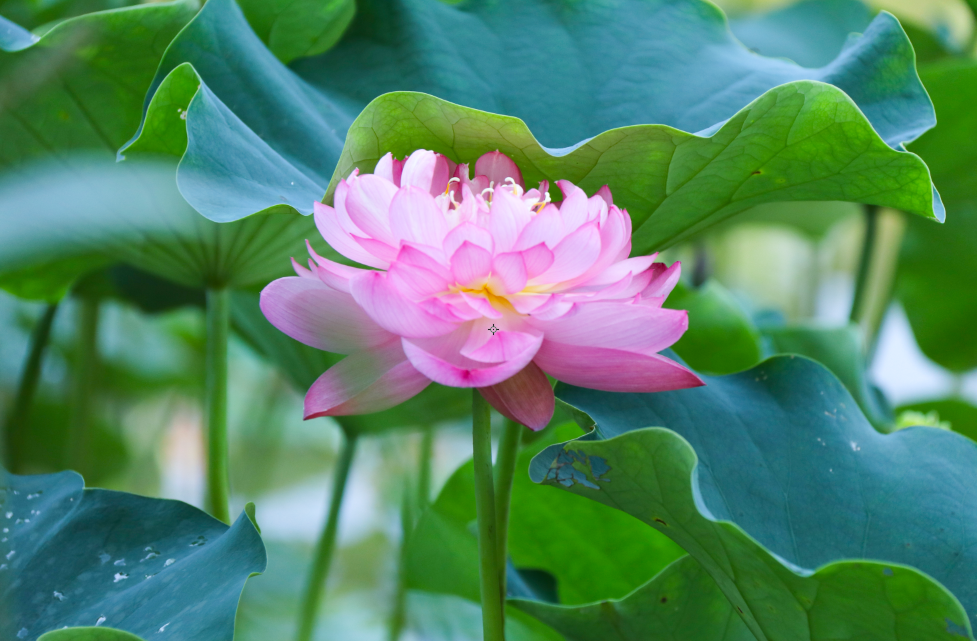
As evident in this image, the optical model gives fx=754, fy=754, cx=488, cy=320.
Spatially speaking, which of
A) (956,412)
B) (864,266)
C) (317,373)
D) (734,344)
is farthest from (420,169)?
(956,412)

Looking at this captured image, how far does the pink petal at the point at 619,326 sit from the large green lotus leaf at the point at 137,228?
25 cm

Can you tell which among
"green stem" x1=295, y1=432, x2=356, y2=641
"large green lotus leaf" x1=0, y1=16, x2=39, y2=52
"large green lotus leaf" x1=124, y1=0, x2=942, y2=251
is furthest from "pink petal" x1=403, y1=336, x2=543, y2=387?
"green stem" x1=295, y1=432, x2=356, y2=641

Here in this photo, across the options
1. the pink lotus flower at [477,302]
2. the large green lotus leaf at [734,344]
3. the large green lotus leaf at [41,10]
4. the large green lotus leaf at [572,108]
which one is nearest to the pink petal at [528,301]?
the pink lotus flower at [477,302]

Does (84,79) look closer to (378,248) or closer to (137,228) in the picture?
(137,228)

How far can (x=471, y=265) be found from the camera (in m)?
0.34

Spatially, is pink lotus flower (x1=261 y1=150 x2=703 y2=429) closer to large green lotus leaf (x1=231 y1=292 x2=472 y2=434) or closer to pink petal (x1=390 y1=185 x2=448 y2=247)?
pink petal (x1=390 y1=185 x2=448 y2=247)

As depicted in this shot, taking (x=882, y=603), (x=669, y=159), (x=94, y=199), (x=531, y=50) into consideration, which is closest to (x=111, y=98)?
(x=94, y=199)

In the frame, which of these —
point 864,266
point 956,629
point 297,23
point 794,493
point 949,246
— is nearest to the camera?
point 956,629

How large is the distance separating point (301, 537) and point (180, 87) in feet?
4.13

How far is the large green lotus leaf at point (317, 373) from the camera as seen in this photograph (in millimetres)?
727

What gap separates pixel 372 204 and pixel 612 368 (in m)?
0.14

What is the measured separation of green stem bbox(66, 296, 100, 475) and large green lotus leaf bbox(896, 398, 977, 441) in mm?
1101

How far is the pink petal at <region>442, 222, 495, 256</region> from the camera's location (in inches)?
13.2

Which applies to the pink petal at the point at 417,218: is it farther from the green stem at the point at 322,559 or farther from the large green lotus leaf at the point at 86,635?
the green stem at the point at 322,559
